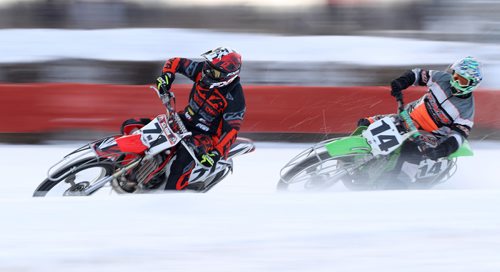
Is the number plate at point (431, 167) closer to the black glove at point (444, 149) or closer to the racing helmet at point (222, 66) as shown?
the black glove at point (444, 149)

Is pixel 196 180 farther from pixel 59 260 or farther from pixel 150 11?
pixel 150 11

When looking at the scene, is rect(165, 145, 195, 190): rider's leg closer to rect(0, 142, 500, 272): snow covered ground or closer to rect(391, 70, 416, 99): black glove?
rect(0, 142, 500, 272): snow covered ground

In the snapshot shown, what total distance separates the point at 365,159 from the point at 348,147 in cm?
24

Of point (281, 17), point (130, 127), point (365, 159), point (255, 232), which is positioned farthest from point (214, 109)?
point (281, 17)

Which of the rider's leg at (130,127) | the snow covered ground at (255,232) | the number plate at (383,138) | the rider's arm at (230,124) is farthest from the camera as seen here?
the number plate at (383,138)

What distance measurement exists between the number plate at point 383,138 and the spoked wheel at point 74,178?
2625 millimetres

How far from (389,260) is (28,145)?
6469 mm

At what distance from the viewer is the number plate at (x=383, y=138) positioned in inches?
280

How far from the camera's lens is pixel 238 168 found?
8.89m

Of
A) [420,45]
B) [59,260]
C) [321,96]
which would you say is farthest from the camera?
[420,45]

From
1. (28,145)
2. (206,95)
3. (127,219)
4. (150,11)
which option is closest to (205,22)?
(150,11)

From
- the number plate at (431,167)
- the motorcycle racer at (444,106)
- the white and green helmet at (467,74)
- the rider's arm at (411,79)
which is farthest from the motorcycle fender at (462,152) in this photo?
the rider's arm at (411,79)

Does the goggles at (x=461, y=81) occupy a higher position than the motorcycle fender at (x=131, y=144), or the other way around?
the goggles at (x=461, y=81)

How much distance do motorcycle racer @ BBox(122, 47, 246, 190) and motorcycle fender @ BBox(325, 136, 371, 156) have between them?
41.7 inches
